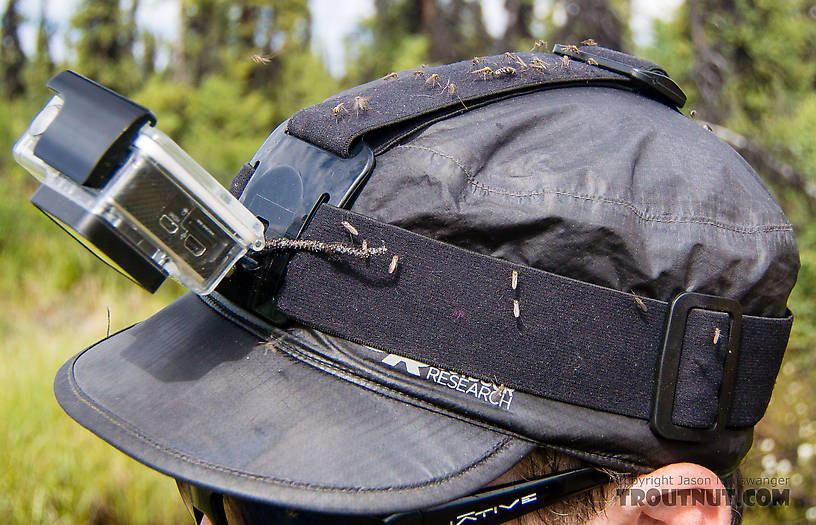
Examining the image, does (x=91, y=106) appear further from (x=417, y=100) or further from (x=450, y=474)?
(x=450, y=474)

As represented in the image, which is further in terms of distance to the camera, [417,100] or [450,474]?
[417,100]

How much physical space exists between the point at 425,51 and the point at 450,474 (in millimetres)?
11007

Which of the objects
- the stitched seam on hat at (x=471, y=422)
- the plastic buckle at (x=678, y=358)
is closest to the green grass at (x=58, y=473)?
the stitched seam on hat at (x=471, y=422)

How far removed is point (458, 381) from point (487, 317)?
125 millimetres

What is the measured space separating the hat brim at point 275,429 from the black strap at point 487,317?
11cm

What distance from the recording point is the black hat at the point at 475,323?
3.86 feet

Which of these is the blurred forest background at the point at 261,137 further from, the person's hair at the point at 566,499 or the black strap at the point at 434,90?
the person's hair at the point at 566,499

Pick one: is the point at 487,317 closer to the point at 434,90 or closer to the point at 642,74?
the point at 434,90

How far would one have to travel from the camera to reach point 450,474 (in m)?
1.13

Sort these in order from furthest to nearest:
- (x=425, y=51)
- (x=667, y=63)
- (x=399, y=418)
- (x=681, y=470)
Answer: (x=425, y=51), (x=667, y=63), (x=681, y=470), (x=399, y=418)

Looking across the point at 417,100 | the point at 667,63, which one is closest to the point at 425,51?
the point at 667,63

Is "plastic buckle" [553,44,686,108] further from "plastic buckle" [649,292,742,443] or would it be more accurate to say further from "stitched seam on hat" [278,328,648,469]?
"stitched seam on hat" [278,328,648,469]

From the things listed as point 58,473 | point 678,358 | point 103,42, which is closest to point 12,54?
point 103,42

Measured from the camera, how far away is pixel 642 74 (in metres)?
1.54
